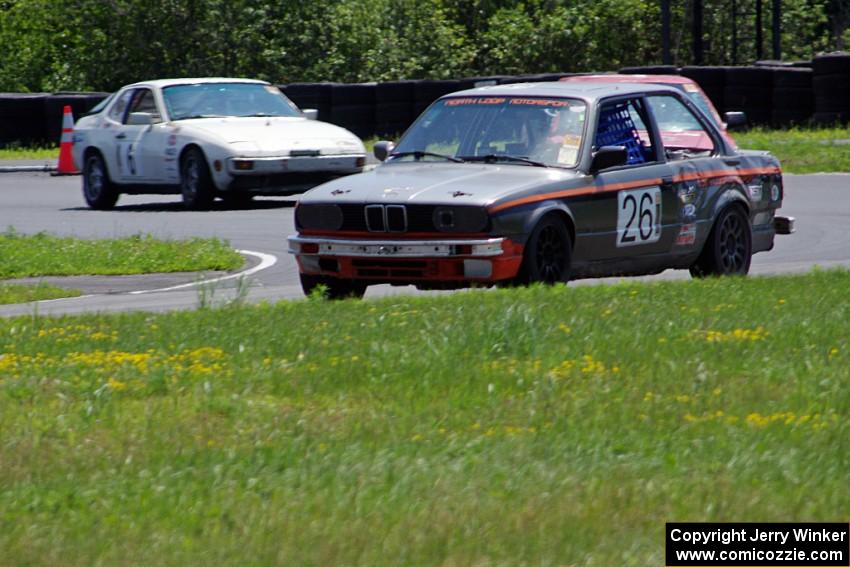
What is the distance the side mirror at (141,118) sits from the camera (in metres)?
19.5

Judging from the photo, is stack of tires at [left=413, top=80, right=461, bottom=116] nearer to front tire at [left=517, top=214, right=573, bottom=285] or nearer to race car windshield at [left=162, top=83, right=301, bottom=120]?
race car windshield at [left=162, top=83, right=301, bottom=120]

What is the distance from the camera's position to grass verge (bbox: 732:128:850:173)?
23.8 meters

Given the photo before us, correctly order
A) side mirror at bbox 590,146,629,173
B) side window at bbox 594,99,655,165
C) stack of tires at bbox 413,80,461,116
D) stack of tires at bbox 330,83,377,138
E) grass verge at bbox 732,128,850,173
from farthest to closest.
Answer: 1. stack of tires at bbox 330,83,377,138
2. stack of tires at bbox 413,80,461,116
3. grass verge at bbox 732,128,850,173
4. side window at bbox 594,99,655,165
5. side mirror at bbox 590,146,629,173

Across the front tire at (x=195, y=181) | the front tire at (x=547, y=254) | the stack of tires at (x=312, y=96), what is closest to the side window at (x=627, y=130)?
the front tire at (x=547, y=254)

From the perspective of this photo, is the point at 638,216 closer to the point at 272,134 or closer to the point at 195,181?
the point at 272,134

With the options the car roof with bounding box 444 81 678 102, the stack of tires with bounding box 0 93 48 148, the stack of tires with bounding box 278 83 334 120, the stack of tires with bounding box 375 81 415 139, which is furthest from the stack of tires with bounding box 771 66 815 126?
the car roof with bounding box 444 81 678 102

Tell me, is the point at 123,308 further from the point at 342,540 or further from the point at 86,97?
the point at 86,97

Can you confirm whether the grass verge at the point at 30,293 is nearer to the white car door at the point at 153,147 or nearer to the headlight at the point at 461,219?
the headlight at the point at 461,219

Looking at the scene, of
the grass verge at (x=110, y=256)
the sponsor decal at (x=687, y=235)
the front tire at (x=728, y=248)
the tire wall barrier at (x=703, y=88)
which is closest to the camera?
the sponsor decal at (x=687, y=235)

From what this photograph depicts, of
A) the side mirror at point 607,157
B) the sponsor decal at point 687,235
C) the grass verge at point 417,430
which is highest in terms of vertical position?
the side mirror at point 607,157

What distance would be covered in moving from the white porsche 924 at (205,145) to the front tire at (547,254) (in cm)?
798

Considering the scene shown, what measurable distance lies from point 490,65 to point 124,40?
1047cm

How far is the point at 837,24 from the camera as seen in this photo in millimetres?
55781

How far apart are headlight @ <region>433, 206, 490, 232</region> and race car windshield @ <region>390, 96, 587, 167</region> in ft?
3.28
